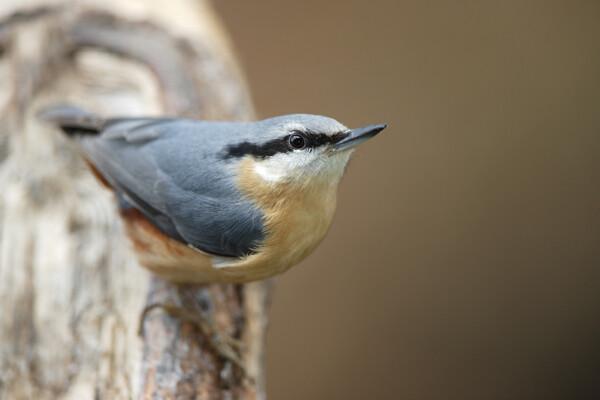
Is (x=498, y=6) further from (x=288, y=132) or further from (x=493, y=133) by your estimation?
(x=288, y=132)

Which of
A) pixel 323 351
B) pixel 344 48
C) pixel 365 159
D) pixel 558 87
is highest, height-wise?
pixel 344 48

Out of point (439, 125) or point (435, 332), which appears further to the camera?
point (439, 125)

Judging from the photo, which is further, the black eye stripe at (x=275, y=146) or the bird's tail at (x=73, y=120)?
the bird's tail at (x=73, y=120)

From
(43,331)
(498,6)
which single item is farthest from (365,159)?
(43,331)

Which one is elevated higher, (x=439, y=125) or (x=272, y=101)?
(x=272, y=101)

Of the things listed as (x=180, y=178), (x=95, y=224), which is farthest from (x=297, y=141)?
(x=95, y=224)

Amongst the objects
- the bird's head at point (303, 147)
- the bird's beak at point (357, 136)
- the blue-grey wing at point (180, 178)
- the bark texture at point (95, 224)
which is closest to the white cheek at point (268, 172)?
the bird's head at point (303, 147)

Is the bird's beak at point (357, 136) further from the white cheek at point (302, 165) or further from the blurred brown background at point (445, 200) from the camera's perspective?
the blurred brown background at point (445, 200)
